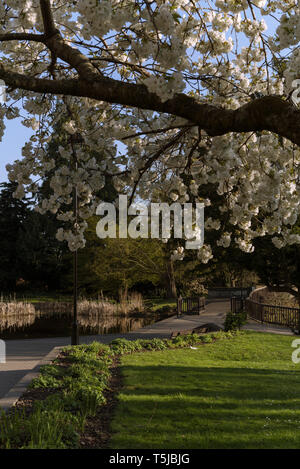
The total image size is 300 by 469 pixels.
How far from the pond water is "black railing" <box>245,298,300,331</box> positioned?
536 cm

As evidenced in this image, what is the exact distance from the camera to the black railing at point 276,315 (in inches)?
663

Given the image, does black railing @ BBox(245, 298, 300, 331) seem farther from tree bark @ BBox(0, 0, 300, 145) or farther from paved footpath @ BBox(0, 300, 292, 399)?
tree bark @ BBox(0, 0, 300, 145)

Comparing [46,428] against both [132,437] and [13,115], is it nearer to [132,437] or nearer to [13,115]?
[132,437]

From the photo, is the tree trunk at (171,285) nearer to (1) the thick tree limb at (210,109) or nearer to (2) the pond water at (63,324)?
(2) the pond water at (63,324)

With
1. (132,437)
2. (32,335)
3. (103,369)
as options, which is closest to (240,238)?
(103,369)

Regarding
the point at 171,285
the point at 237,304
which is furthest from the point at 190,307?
the point at 171,285

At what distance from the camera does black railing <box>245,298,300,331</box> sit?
16.8 meters

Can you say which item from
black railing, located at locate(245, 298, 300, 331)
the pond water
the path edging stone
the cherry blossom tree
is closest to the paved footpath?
black railing, located at locate(245, 298, 300, 331)

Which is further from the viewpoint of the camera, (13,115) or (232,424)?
(13,115)

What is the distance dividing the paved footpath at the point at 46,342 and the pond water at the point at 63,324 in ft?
7.53

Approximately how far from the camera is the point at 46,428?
467 centimetres

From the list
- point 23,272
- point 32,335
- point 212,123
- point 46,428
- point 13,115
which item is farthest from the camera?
point 23,272

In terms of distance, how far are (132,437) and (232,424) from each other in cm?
135

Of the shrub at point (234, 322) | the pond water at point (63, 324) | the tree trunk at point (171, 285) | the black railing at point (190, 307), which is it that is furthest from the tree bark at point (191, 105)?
the tree trunk at point (171, 285)
